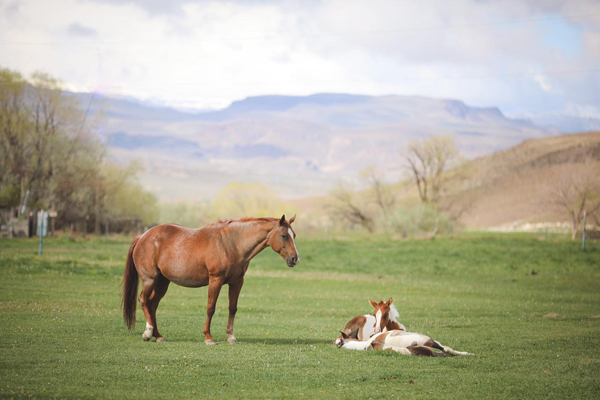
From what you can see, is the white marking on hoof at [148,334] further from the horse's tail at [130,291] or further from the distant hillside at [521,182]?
the distant hillside at [521,182]

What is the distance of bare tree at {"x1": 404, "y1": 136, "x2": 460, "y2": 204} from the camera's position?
2837 inches

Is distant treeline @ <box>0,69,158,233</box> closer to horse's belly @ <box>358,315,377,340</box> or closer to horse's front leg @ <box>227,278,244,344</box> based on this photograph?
horse's front leg @ <box>227,278,244,344</box>

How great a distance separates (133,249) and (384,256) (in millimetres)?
28626

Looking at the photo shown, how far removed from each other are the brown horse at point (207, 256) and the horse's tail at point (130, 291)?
21 mm

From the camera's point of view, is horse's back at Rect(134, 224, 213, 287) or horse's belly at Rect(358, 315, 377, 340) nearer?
horse's back at Rect(134, 224, 213, 287)

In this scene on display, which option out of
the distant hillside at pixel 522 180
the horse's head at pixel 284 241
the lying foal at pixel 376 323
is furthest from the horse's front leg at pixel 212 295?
the distant hillside at pixel 522 180

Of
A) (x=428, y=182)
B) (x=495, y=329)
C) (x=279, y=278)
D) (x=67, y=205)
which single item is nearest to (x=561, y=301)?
(x=495, y=329)

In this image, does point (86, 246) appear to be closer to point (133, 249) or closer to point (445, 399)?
point (133, 249)

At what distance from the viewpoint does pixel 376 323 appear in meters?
13.2

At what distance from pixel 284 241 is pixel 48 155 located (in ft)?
158

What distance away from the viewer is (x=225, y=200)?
88.1 meters

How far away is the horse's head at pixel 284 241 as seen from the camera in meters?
12.5

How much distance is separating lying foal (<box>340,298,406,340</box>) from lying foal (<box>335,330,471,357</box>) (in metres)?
0.63

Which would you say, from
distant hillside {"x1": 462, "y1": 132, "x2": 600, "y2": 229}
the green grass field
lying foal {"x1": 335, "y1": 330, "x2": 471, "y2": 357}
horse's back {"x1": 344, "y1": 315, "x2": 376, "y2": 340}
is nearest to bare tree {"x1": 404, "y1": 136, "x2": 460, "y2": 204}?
distant hillside {"x1": 462, "y1": 132, "x2": 600, "y2": 229}
